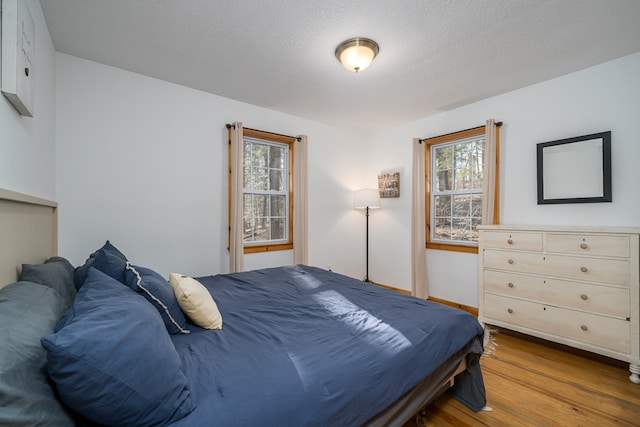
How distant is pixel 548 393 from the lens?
6.17 feet

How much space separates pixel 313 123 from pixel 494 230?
2.66 metres

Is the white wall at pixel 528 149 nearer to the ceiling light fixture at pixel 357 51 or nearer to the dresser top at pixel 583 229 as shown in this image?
the dresser top at pixel 583 229

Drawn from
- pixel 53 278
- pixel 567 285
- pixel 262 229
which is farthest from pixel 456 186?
pixel 53 278

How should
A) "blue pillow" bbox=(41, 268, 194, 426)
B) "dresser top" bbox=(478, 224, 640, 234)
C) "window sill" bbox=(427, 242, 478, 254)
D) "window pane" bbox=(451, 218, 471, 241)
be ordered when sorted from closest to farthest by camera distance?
"blue pillow" bbox=(41, 268, 194, 426), "dresser top" bbox=(478, 224, 640, 234), "window sill" bbox=(427, 242, 478, 254), "window pane" bbox=(451, 218, 471, 241)

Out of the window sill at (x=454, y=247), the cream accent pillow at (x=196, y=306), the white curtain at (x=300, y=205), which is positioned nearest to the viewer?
the cream accent pillow at (x=196, y=306)

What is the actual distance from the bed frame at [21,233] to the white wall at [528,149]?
3766mm

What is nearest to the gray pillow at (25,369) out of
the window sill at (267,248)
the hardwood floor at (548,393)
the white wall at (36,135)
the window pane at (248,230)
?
the white wall at (36,135)

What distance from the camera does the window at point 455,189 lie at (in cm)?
337

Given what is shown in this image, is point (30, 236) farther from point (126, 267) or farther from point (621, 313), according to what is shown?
point (621, 313)

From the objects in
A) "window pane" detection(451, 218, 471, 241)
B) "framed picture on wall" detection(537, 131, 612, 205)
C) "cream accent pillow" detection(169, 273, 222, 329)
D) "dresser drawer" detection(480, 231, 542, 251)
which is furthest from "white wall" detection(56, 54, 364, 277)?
"framed picture on wall" detection(537, 131, 612, 205)

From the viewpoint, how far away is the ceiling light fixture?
6.87 feet

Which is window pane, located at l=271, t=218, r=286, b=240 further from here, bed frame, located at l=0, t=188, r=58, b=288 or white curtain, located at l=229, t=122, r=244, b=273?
bed frame, located at l=0, t=188, r=58, b=288

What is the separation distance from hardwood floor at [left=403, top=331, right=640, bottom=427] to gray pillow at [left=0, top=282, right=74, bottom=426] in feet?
5.47

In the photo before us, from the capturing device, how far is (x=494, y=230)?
2723mm
